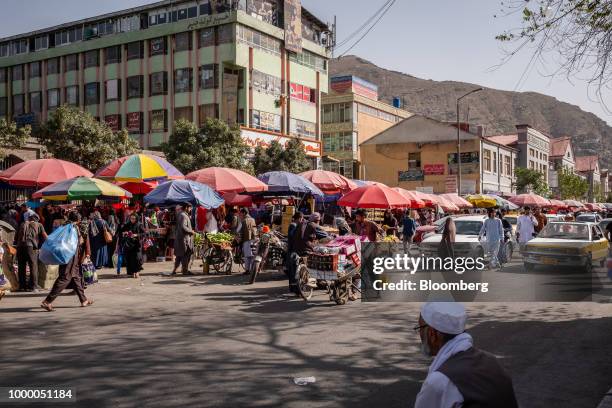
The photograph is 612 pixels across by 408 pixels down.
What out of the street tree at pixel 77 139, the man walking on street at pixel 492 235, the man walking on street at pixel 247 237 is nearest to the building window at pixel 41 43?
the street tree at pixel 77 139

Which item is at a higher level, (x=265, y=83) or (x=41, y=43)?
(x=41, y=43)

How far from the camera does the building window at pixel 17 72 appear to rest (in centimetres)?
5778

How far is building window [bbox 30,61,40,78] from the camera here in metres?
56.6

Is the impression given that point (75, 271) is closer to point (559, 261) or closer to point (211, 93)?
point (559, 261)

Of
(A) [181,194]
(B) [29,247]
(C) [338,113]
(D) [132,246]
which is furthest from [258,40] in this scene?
(B) [29,247]

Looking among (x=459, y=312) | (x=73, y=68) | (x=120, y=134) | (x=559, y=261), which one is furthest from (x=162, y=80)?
(x=459, y=312)

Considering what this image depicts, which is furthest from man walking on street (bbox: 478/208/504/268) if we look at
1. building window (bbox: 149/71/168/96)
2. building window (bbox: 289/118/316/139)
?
building window (bbox: 149/71/168/96)

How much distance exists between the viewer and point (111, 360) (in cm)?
686

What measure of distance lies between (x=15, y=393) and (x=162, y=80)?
46.6 meters

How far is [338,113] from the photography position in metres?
64.1

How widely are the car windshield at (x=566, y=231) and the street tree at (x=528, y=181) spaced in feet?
166

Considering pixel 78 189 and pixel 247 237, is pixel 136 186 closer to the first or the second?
pixel 78 189

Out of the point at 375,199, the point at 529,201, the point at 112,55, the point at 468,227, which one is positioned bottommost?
the point at 468,227

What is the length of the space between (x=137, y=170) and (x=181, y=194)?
88.3 inches
